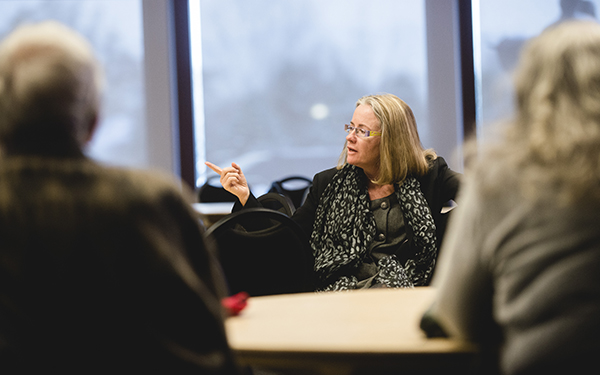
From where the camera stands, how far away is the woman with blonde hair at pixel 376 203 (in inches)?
81.3

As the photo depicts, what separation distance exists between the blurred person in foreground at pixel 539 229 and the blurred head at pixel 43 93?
63 centimetres

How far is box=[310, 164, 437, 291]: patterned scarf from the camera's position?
2.02 m

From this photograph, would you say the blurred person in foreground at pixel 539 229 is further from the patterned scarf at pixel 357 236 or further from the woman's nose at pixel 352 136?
the woman's nose at pixel 352 136

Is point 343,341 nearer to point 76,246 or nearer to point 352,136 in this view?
point 76,246

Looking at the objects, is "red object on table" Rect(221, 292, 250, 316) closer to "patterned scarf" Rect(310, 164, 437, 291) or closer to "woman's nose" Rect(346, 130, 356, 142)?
"patterned scarf" Rect(310, 164, 437, 291)

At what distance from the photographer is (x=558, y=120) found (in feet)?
2.61

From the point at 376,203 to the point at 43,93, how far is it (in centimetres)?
167

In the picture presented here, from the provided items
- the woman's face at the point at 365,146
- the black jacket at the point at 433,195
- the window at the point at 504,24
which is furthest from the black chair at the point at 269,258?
the window at the point at 504,24

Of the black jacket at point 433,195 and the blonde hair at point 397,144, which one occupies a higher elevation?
the blonde hair at point 397,144

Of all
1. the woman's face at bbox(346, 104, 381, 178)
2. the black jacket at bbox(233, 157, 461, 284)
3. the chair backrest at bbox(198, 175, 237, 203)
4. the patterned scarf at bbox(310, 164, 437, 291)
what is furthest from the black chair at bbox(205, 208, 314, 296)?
the chair backrest at bbox(198, 175, 237, 203)

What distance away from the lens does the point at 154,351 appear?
737 mm

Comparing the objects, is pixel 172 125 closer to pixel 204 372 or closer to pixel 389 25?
pixel 389 25

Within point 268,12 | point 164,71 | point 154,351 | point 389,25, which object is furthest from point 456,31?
point 154,351

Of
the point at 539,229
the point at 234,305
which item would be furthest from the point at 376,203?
the point at 539,229
